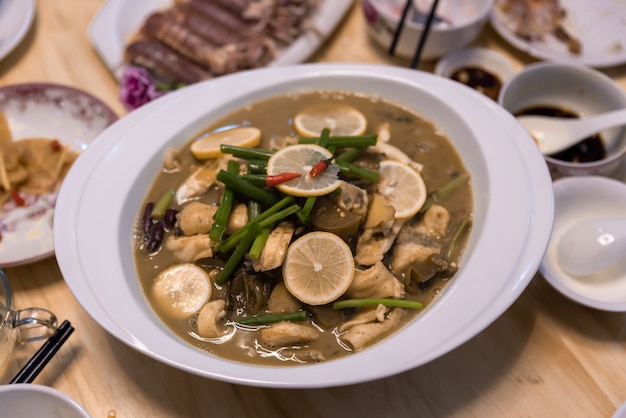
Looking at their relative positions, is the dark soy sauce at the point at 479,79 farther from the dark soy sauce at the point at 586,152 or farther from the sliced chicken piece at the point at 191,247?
the sliced chicken piece at the point at 191,247

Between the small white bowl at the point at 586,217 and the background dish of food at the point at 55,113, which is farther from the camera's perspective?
the background dish of food at the point at 55,113

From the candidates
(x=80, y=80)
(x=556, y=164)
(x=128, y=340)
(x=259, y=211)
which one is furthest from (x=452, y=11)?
(x=128, y=340)

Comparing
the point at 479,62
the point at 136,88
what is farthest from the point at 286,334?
the point at 479,62

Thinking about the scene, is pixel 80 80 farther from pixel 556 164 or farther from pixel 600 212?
pixel 600 212

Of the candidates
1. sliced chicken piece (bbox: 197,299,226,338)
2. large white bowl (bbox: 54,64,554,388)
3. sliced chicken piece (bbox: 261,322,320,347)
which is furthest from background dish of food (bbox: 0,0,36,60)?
sliced chicken piece (bbox: 261,322,320,347)

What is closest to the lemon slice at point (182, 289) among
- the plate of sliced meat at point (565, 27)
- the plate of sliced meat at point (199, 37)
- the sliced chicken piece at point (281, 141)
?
the sliced chicken piece at point (281, 141)

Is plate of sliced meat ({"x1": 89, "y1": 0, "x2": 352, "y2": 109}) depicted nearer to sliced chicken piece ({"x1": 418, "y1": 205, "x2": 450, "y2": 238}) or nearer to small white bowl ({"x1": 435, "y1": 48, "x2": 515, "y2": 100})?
small white bowl ({"x1": 435, "y1": 48, "x2": 515, "y2": 100})
